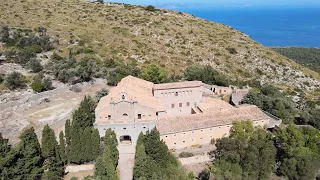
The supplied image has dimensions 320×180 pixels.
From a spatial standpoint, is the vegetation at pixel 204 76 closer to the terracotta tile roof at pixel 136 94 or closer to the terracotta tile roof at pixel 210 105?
the terracotta tile roof at pixel 210 105

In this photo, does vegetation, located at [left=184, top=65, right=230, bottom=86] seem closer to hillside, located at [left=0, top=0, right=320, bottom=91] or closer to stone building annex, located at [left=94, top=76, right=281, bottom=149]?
hillside, located at [left=0, top=0, right=320, bottom=91]

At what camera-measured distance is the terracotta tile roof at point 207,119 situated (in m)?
33.5

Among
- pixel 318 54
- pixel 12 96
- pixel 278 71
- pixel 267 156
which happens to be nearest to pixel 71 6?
pixel 12 96

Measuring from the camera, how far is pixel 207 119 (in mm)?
35156

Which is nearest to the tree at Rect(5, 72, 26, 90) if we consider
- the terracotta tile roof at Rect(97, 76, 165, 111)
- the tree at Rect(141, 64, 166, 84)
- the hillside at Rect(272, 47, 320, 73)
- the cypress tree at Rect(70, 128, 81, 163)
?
the tree at Rect(141, 64, 166, 84)

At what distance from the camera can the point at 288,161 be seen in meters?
30.6

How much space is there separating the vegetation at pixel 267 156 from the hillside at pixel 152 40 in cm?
3867

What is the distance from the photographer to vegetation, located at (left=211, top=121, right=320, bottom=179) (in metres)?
29.0

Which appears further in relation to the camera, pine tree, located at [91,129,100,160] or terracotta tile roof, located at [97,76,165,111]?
terracotta tile roof, located at [97,76,165,111]

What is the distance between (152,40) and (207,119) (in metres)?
51.4

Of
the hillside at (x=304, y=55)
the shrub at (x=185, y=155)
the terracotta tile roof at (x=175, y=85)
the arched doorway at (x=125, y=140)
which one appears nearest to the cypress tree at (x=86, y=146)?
the arched doorway at (x=125, y=140)

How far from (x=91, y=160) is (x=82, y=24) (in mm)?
61630

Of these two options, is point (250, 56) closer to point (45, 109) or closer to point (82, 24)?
point (82, 24)

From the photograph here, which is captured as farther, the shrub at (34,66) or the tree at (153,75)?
→ the shrub at (34,66)
